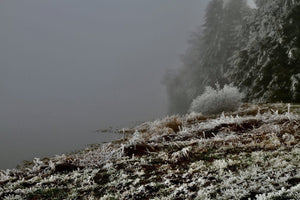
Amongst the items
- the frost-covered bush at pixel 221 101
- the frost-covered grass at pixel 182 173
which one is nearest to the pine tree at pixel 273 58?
the frost-covered bush at pixel 221 101

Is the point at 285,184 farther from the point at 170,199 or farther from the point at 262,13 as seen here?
the point at 262,13

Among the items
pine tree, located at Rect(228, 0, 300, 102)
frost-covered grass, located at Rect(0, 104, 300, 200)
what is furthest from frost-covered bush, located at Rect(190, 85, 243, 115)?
pine tree, located at Rect(228, 0, 300, 102)

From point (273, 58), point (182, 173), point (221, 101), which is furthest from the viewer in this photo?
point (273, 58)

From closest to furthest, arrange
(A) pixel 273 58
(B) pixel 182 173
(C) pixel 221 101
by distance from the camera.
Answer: (B) pixel 182 173
(C) pixel 221 101
(A) pixel 273 58

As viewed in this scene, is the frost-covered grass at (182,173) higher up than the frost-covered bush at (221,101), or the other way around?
the frost-covered bush at (221,101)

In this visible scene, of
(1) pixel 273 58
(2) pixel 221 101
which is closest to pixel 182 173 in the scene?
(2) pixel 221 101

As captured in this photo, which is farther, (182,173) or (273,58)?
(273,58)

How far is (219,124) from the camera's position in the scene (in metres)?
14.9

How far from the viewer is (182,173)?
7895mm

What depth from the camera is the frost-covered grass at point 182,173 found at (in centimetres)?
588

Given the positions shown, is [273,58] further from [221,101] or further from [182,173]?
[182,173]

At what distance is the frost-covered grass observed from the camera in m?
5.88

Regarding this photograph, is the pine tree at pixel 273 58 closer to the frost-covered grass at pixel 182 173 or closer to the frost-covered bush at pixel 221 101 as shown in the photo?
the frost-covered bush at pixel 221 101

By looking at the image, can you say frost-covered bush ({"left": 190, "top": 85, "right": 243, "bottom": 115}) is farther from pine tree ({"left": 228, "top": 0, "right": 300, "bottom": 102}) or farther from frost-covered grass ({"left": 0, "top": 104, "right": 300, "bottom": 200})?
pine tree ({"left": 228, "top": 0, "right": 300, "bottom": 102})
